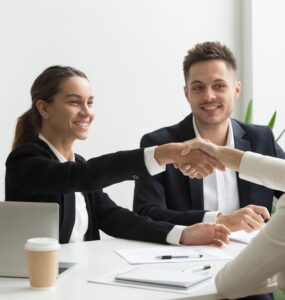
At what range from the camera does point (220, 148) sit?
2357 mm

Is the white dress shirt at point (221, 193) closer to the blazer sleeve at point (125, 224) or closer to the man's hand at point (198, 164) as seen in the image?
the man's hand at point (198, 164)

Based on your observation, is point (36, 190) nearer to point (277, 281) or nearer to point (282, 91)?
point (277, 281)

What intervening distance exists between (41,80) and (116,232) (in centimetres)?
71

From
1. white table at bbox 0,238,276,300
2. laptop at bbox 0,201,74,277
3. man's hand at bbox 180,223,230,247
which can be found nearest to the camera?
white table at bbox 0,238,276,300

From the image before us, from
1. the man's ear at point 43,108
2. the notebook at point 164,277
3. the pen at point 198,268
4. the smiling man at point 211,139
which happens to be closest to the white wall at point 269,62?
the smiling man at point 211,139

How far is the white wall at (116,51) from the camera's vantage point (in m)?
3.60

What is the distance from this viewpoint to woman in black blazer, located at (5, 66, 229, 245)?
204 cm

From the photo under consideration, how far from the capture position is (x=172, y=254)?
6.40ft

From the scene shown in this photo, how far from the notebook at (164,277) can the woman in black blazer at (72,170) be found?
47 centimetres

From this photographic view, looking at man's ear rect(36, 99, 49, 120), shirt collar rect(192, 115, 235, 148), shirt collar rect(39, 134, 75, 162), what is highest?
man's ear rect(36, 99, 49, 120)

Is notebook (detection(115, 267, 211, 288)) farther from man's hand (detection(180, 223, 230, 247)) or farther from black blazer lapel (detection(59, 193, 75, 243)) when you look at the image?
black blazer lapel (detection(59, 193, 75, 243))

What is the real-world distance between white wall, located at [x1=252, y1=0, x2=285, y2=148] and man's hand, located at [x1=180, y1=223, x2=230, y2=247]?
7.80 ft

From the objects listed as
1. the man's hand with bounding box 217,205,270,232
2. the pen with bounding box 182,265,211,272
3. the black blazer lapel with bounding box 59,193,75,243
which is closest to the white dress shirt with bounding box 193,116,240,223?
the man's hand with bounding box 217,205,270,232

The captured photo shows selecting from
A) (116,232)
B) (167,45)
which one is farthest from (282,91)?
(116,232)
